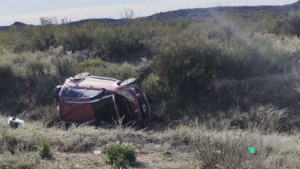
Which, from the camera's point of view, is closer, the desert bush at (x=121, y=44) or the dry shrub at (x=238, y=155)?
the dry shrub at (x=238, y=155)

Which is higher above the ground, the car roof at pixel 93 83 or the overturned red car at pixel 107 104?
the car roof at pixel 93 83

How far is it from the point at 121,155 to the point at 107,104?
5.41 m

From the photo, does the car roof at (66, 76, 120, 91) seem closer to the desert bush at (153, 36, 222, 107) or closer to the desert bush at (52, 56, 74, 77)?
the desert bush at (153, 36, 222, 107)

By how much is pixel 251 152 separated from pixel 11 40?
76.8ft

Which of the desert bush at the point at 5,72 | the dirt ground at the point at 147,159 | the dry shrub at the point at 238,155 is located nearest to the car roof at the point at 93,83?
the dirt ground at the point at 147,159

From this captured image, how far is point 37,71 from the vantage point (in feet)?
60.5

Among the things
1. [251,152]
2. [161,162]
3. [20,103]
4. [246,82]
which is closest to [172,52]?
[246,82]

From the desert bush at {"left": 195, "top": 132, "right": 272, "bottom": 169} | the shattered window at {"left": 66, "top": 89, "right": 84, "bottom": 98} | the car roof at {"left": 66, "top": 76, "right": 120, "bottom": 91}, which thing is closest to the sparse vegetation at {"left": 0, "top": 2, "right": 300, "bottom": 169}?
the desert bush at {"left": 195, "top": 132, "right": 272, "bottom": 169}

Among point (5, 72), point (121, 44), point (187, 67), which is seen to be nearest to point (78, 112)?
point (187, 67)

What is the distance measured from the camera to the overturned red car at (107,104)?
1184 centimetres

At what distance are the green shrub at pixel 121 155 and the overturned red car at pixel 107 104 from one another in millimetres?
4926

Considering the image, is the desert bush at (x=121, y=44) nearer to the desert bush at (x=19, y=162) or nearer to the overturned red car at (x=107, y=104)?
the overturned red car at (x=107, y=104)

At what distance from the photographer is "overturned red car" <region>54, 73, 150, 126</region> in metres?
11.8

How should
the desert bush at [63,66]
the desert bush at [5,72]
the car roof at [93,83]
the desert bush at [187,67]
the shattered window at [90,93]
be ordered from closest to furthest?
the shattered window at [90,93]
the car roof at [93,83]
the desert bush at [187,67]
the desert bush at [63,66]
the desert bush at [5,72]
